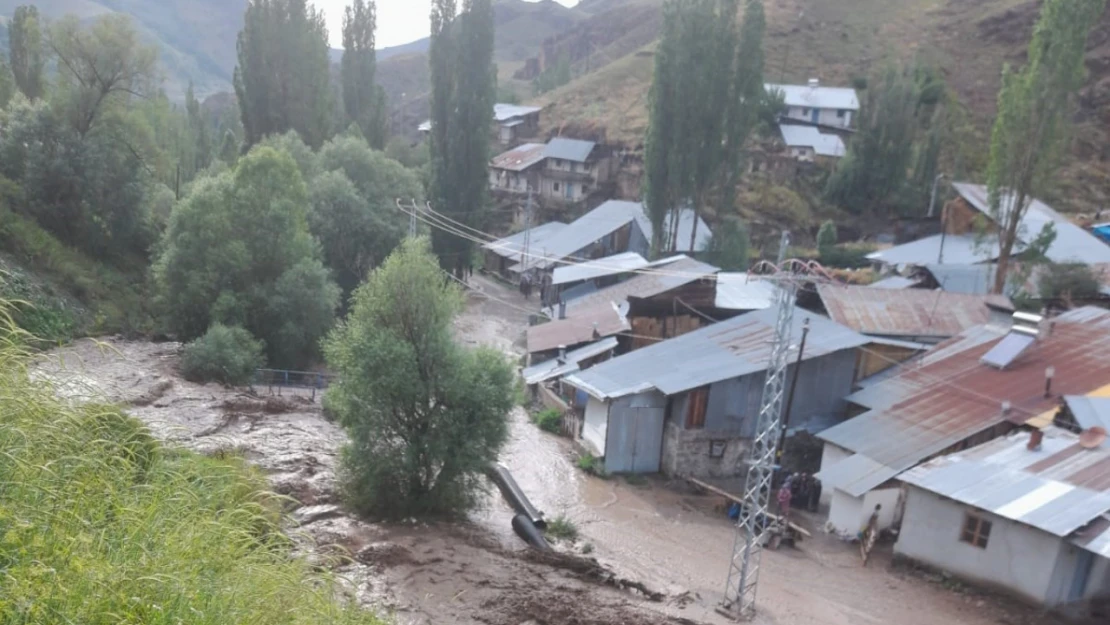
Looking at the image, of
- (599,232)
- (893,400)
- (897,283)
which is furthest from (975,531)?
(599,232)

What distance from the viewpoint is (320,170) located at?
1239 inches

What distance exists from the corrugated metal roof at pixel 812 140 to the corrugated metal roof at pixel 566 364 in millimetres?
31571

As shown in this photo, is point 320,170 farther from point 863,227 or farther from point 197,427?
point 863,227

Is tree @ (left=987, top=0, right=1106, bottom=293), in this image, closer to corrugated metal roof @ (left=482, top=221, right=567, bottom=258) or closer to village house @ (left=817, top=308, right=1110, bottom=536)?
village house @ (left=817, top=308, right=1110, bottom=536)

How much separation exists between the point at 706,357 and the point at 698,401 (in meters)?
1.84

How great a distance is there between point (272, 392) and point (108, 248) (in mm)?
8847

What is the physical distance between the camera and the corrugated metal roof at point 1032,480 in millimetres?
13953

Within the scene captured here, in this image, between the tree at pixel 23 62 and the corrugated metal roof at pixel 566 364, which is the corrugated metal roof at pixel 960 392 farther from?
the tree at pixel 23 62

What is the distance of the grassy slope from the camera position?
5566cm

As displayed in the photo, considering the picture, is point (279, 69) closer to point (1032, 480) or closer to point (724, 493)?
point (724, 493)

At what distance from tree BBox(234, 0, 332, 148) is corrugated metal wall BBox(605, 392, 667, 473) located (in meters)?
22.8

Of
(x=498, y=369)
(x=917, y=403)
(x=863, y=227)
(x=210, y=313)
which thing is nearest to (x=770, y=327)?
(x=917, y=403)

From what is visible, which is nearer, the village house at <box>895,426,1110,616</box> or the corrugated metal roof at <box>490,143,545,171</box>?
the village house at <box>895,426,1110,616</box>

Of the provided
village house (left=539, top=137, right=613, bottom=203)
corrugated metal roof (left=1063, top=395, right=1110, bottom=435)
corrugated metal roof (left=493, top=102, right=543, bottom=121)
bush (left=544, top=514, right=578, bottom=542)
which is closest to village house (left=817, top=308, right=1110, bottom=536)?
corrugated metal roof (left=1063, top=395, right=1110, bottom=435)
